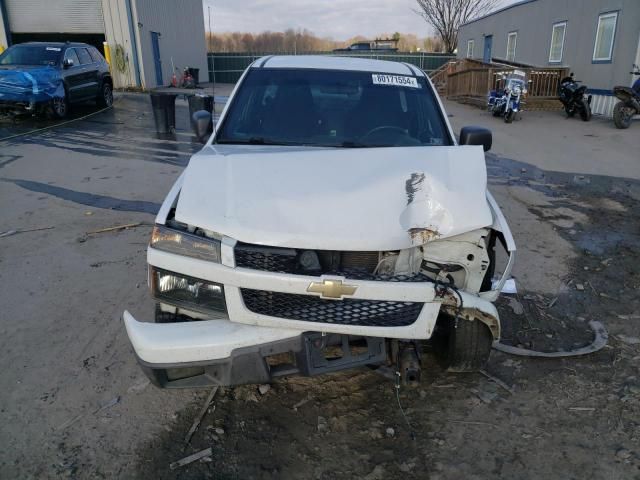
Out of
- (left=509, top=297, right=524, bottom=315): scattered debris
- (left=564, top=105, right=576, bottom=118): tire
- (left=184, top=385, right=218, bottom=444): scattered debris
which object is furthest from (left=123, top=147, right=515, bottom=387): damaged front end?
(left=564, top=105, right=576, bottom=118): tire

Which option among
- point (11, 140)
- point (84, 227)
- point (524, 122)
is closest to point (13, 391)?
point (84, 227)

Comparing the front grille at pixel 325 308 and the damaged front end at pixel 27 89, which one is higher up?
the damaged front end at pixel 27 89

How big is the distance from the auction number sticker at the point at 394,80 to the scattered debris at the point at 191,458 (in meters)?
3.04

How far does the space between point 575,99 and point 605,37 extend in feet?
8.18

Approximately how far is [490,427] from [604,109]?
634 inches

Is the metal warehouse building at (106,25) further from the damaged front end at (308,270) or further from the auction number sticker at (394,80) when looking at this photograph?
the damaged front end at (308,270)

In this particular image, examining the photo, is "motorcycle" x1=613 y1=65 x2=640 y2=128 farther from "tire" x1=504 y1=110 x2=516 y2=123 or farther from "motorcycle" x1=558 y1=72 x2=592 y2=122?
"tire" x1=504 y1=110 x2=516 y2=123

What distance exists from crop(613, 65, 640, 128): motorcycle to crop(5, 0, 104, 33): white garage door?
19.4 m

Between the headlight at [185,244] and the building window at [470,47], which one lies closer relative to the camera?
the headlight at [185,244]

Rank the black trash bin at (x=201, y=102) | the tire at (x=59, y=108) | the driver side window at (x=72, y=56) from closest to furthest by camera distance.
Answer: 1. the black trash bin at (x=201, y=102)
2. the tire at (x=59, y=108)
3. the driver side window at (x=72, y=56)

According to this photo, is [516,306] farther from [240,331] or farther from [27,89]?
[27,89]

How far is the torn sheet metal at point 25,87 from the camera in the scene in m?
12.4

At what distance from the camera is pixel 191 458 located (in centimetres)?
261

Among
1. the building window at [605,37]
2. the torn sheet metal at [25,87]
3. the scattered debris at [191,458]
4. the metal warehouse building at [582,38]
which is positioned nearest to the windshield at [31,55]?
the torn sheet metal at [25,87]
